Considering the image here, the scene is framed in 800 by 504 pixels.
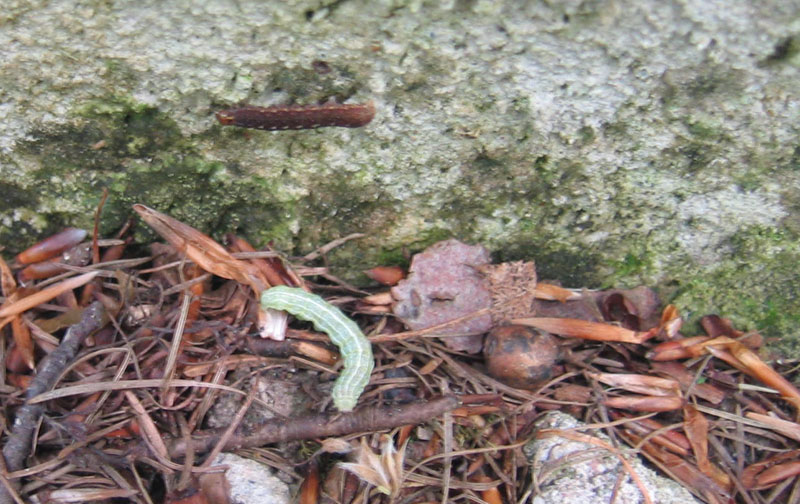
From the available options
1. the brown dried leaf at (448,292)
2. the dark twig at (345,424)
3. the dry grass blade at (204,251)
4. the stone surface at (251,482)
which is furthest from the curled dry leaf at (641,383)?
the dry grass blade at (204,251)

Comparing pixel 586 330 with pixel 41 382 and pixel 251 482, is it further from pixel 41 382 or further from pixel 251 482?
pixel 41 382

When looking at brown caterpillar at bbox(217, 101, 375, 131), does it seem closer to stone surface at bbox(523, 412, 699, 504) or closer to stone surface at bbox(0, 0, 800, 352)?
stone surface at bbox(0, 0, 800, 352)

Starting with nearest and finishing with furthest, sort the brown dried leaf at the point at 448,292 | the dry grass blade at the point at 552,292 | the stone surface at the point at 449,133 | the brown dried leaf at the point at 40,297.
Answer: the stone surface at the point at 449,133 → the brown dried leaf at the point at 40,297 → the brown dried leaf at the point at 448,292 → the dry grass blade at the point at 552,292

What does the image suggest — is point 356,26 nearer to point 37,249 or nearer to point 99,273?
point 99,273

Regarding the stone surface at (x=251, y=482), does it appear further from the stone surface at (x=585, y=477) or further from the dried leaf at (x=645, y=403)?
the dried leaf at (x=645, y=403)

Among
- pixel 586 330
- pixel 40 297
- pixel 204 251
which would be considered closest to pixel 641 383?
pixel 586 330

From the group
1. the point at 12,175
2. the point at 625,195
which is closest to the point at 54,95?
the point at 12,175

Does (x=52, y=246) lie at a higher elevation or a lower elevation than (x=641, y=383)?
higher
